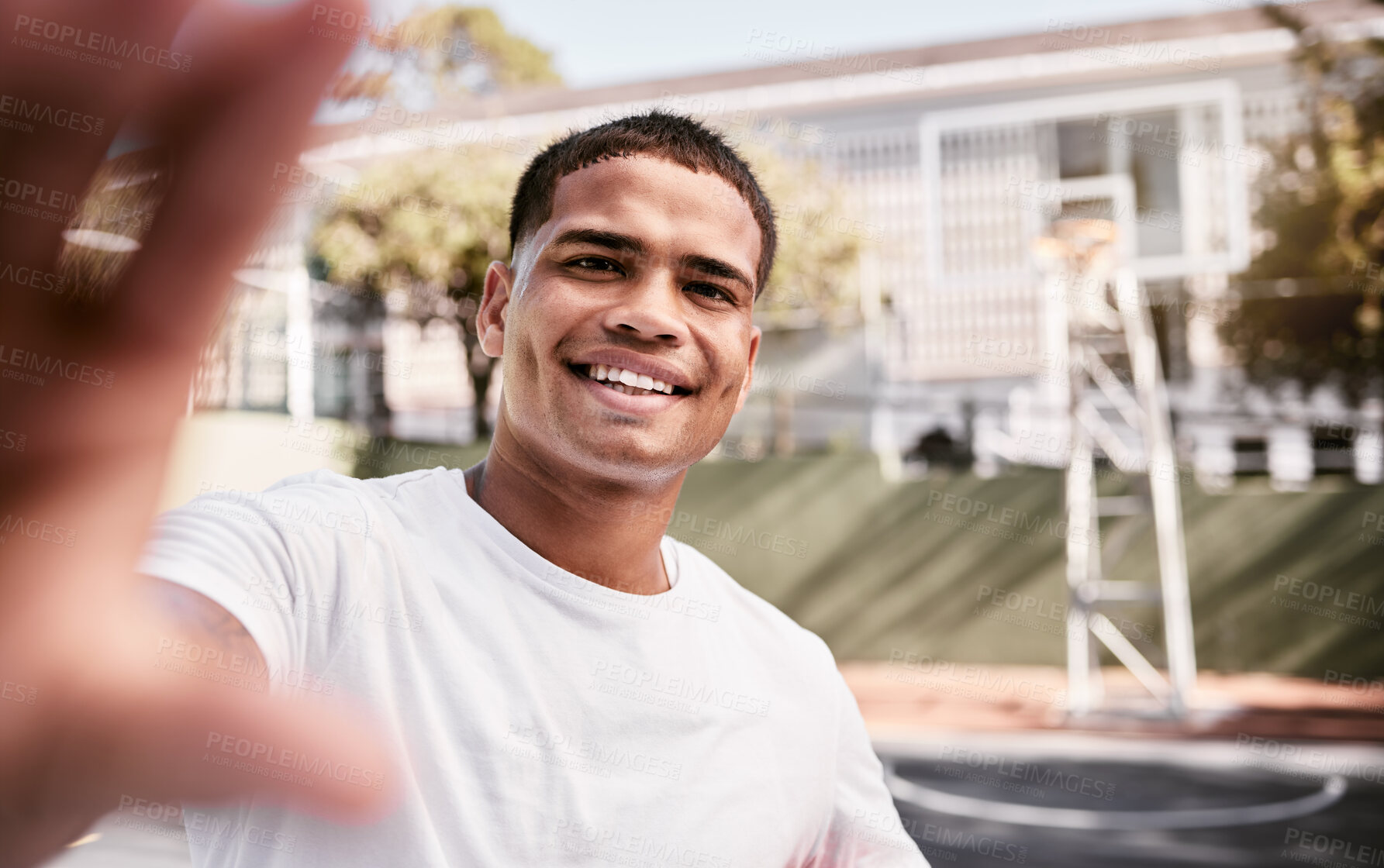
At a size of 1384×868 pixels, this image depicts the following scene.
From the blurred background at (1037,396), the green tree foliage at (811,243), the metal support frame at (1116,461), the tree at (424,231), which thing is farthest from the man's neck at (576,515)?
the green tree foliage at (811,243)

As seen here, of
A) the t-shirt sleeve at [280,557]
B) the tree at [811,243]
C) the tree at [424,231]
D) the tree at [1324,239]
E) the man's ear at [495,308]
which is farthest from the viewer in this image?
the tree at [811,243]

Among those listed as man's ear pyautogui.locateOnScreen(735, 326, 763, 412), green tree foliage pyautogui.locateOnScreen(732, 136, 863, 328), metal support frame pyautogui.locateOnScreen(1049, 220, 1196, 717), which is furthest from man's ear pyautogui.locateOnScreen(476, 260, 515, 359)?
green tree foliage pyautogui.locateOnScreen(732, 136, 863, 328)

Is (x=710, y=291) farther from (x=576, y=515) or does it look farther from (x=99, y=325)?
A: (x=99, y=325)

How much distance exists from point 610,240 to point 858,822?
833mm

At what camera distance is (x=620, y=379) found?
1243 millimetres

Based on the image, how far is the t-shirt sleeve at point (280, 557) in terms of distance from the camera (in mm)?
731

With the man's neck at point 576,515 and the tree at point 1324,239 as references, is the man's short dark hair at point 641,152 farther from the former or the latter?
the tree at point 1324,239

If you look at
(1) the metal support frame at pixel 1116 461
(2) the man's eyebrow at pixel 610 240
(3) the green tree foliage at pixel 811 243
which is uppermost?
(3) the green tree foliage at pixel 811 243

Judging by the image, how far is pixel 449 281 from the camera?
12.8 m

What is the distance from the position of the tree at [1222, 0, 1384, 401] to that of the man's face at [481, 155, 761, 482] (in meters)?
11.4

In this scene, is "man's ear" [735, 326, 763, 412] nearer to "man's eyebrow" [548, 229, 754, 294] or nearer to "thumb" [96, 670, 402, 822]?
"man's eyebrow" [548, 229, 754, 294]

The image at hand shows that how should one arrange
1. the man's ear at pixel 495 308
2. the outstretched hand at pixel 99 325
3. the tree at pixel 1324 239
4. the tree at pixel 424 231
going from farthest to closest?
the tree at pixel 424 231 → the tree at pixel 1324 239 → the man's ear at pixel 495 308 → the outstretched hand at pixel 99 325

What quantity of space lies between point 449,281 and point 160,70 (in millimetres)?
12796

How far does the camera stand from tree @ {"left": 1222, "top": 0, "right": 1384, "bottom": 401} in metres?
11.7
